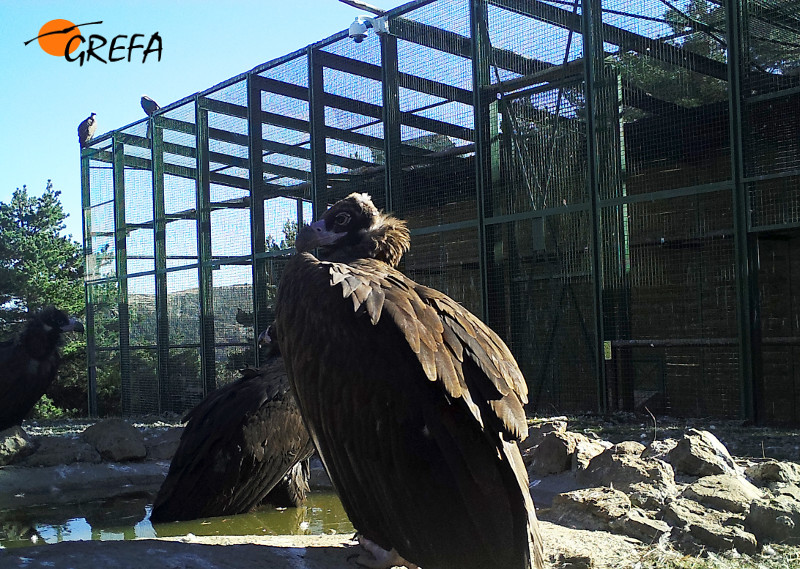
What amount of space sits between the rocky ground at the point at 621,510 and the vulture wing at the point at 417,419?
55 centimetres

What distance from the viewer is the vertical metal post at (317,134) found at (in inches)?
475

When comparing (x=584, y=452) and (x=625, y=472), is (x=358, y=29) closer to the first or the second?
(x=584, y=452)

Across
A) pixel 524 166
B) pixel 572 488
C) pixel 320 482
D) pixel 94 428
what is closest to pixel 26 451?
pixel 94 428

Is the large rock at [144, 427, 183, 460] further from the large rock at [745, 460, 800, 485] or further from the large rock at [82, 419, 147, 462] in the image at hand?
the large rock at [745, 460, 800, 485]

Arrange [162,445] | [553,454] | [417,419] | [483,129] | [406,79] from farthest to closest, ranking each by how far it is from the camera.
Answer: [406,79]
[483,129]
[162,445]
[553,454]
[417,419]

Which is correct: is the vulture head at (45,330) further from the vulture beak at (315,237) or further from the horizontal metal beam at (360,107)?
the vulture beak at (315,237)

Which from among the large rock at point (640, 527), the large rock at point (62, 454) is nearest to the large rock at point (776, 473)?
the large rock at point (640, 527)

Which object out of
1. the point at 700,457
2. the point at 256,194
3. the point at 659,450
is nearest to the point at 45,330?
the point at 256,194

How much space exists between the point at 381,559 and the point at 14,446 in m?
5.81

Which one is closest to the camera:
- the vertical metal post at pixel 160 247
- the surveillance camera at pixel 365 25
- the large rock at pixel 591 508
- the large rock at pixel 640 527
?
the large rock at pixel 640 527

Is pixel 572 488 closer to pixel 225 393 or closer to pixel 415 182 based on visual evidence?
pixel 225 393

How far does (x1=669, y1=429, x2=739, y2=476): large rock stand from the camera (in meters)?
5.03

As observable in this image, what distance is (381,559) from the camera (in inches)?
134

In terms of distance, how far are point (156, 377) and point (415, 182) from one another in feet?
22.3
